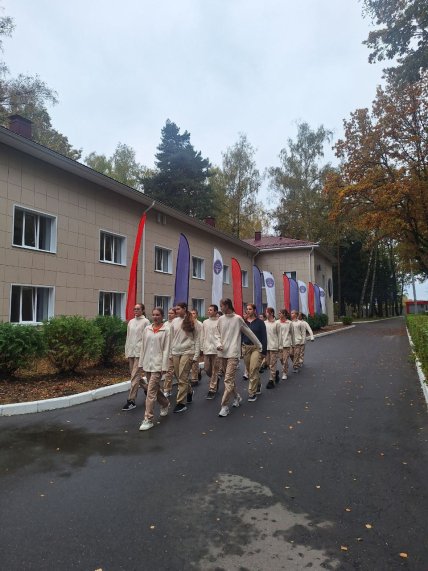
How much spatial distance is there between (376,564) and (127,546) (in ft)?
5.71

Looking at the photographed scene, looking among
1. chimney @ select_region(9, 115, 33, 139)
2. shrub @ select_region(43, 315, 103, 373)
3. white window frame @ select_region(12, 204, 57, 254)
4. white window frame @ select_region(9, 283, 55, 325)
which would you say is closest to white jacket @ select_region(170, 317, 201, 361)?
shrub @ select_region(43, 315, 103, 373)

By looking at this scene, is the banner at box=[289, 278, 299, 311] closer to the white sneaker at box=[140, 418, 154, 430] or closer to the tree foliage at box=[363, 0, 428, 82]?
the tree foliage at box=[363, 0, 428, 82]

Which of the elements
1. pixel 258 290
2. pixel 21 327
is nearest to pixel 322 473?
pixel 21 327

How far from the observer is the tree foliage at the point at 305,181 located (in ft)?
138

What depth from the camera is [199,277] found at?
24.7m

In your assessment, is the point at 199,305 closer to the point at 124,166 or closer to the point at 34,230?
the point at 34,230

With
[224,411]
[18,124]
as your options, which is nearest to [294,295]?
[18,124]

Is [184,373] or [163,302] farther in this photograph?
[163,302]

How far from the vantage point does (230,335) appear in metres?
7.23

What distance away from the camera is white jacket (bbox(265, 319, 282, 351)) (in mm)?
10047

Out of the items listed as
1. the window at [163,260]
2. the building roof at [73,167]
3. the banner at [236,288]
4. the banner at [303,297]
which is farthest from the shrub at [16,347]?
the banner at [303,297]

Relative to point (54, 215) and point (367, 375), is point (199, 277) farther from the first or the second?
point (367, 375)

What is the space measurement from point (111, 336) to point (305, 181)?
117ft

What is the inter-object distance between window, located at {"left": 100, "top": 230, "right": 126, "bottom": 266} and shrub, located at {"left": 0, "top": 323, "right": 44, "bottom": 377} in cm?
810
